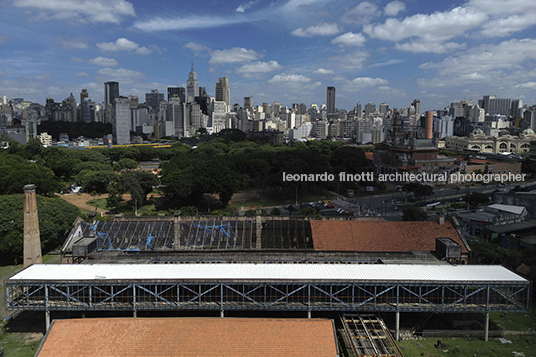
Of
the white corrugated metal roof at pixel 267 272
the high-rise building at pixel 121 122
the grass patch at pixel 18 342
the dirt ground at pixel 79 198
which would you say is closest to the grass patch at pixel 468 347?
the white corrugated metal roof at pixel 267 272

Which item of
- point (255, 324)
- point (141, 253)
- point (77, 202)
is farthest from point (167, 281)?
point (77, 202)

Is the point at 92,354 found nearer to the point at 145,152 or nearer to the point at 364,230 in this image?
the point at 364,230

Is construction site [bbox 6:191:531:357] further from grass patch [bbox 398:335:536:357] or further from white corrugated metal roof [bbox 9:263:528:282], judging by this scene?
grass patch [bbox 398:335:536:357]

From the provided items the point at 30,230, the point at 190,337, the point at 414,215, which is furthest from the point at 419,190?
the point at 30,230

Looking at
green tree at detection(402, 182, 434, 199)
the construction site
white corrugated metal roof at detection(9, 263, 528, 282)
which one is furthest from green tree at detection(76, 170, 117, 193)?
green tree at detection(402, 182, 434, 199)

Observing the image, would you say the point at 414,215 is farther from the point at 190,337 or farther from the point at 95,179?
the point at 95,179
